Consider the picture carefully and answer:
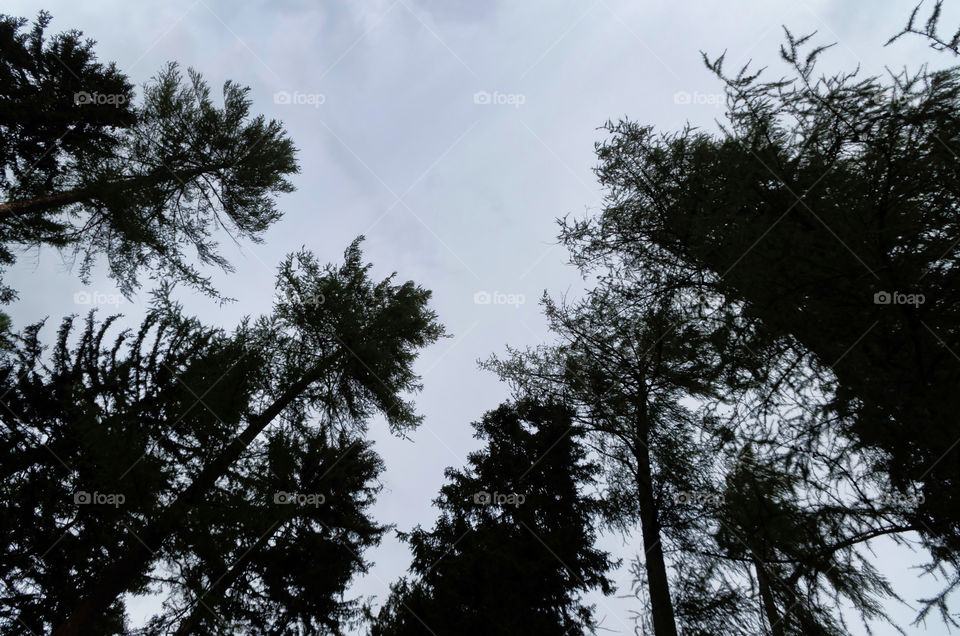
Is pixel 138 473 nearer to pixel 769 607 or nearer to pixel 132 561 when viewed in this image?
pixel 132 561

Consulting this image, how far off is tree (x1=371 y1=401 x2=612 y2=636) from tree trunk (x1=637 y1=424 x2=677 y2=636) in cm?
163

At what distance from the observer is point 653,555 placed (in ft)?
18.9

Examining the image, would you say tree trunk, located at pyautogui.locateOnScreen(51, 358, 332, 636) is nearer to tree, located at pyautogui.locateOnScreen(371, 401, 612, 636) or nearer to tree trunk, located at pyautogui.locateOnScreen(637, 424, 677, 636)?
tree, located at pyautogui.locateOnScreen(371, 401, 612, 636)

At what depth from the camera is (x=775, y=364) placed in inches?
200

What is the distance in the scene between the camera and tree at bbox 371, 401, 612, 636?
7.67 metres

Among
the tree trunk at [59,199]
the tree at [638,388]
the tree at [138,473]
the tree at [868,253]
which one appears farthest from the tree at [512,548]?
the tree trunk at [59,199]

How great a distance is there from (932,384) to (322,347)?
989 cm

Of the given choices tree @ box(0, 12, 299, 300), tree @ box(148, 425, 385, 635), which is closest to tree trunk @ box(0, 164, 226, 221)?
tree @ box(0, 12, 299, 300)

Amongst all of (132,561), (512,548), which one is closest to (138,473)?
(132,561)

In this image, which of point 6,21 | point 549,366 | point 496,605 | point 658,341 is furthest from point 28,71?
point 496,605

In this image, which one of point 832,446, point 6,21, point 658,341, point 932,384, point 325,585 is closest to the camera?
point 932,384

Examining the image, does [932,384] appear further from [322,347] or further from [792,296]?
[322,347]

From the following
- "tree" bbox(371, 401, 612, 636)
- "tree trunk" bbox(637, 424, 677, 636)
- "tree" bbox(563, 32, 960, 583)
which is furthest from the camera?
"tree" bbox(371, 401, 612, 636)

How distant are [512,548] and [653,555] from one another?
335 cm
